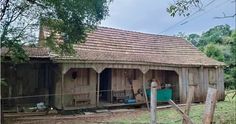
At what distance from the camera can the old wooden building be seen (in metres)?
16.5

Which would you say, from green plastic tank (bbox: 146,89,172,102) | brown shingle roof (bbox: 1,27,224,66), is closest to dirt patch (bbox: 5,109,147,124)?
brown shingle roof (bbox: 1,27,224,66)

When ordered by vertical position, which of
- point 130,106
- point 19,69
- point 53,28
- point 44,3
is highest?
point 44,3

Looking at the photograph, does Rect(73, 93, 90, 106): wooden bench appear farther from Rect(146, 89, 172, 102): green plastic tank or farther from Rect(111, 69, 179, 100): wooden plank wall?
Rect(146, 89, 172, 102): green plastic tank

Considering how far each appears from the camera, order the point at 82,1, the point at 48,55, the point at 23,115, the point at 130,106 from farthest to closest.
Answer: the point at 130,106
the point at 48,55
the point at 23,115
the point at 82,1

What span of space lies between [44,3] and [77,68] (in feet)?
19.9

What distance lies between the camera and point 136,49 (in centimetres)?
2064

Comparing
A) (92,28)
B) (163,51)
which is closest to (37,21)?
(92,28)

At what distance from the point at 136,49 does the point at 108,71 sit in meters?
2.48

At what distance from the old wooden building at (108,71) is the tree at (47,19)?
3.33m

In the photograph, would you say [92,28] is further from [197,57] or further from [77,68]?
[197,57]

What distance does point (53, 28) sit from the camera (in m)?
12.0

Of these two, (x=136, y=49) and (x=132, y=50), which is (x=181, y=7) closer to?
(x=132, y=50)

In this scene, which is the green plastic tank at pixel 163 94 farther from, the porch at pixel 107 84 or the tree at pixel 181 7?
the tree at pixel 181 7

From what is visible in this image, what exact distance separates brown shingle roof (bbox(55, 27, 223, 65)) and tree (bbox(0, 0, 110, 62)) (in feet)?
12.4
